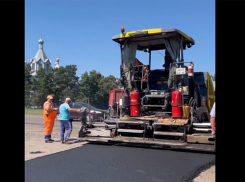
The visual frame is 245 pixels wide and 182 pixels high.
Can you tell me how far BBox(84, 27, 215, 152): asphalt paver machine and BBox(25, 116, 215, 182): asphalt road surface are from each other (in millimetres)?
387

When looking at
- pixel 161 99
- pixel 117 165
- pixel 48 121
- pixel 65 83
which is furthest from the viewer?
pixel 65 83

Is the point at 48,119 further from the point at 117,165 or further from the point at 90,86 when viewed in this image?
the point at 90,86

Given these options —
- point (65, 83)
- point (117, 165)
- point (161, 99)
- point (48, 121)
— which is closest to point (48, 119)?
point (48, 121)

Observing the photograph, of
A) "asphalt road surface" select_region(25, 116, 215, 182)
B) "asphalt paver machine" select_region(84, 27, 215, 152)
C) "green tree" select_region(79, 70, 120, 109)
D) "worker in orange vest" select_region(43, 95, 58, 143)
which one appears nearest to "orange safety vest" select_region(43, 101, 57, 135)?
"worker in orange vest" select_region(43, 95, 58, 143)

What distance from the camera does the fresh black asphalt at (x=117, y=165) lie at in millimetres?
4762

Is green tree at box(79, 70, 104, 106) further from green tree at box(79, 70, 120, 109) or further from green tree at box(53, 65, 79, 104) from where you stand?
green tree at box(53, 65, 79, 104)

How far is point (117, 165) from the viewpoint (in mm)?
5570

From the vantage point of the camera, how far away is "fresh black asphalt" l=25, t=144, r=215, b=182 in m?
4.76

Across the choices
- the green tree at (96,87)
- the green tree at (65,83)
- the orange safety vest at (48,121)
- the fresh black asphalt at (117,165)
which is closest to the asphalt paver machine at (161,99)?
the fresh black asphalt at (117,165)

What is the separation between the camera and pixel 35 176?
192 inches

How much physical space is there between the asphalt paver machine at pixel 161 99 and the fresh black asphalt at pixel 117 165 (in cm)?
36

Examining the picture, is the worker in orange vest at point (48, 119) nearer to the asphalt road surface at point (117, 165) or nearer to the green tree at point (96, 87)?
the asphalt road surface at point (117, 165)

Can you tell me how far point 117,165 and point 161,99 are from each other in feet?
10.1
